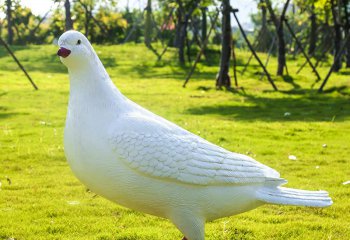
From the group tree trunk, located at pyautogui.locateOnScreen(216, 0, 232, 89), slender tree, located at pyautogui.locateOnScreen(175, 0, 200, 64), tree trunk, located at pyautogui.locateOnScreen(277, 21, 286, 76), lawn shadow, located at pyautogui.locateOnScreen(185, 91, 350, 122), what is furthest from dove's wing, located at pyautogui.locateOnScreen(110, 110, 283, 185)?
slender tree, located at pyautogui.locateOnScreen(175, 0, 200, 64)

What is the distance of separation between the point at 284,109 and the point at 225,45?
15.9ft

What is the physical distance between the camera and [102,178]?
390 cm

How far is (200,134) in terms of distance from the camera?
10945 mm

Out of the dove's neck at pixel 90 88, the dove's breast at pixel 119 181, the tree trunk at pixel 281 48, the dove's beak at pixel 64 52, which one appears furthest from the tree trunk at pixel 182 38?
the dove's breast at pixel 119 181

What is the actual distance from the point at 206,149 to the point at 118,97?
76 centimetres

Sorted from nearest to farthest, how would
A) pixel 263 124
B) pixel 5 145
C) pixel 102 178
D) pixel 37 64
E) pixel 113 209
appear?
pixel 102 178 < pixel 113 209 < pixel 5 145 < pixel 263 124 < pixel 37 64

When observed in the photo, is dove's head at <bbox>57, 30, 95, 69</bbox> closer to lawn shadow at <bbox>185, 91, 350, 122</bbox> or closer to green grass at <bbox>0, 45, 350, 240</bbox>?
green grass at <bbox>0, 45, 350, 240</bbox>

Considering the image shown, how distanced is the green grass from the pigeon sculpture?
1.37m

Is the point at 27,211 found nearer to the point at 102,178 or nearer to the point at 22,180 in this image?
the point at 22,180

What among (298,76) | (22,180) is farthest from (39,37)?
(22,180)

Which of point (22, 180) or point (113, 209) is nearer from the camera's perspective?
point (113, 209)

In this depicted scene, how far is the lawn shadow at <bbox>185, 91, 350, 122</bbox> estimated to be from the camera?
45.0ft

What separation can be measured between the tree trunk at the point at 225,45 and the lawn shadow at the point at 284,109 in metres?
2.52

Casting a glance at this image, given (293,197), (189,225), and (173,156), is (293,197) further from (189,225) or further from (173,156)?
(173,156)
